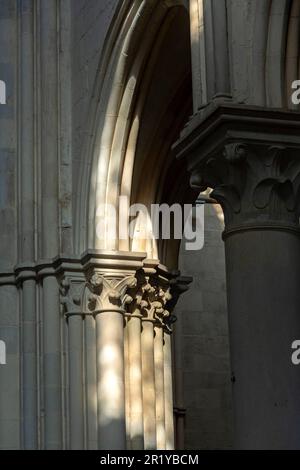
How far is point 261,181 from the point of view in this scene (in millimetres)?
9430

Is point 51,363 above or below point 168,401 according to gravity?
above

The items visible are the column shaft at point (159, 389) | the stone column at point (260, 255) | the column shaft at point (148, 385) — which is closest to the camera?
the stone column at point (260, 255)

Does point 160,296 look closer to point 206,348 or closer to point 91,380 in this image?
point 91,380

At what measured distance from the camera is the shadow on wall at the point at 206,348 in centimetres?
1841

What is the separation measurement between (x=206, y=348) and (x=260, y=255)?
9.52 metres

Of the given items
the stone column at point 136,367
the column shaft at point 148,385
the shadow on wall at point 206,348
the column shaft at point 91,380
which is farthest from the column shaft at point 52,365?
the shadow on wall at point 206,348

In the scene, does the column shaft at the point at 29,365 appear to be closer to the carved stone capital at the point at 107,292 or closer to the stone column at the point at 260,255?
the carved stone capital at the point at 107,292

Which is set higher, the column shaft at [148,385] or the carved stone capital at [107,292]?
the carved stone capital at [107,292]

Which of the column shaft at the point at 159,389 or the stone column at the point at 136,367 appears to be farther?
the column shaft at the point at 159,389

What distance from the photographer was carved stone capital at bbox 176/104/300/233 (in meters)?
9.36

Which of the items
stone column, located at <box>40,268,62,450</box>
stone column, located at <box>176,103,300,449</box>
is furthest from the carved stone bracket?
stone column, located at <box>176,103,300,449</box>

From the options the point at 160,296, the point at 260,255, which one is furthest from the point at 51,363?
the point at 260,255

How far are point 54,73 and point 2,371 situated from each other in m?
2.98
